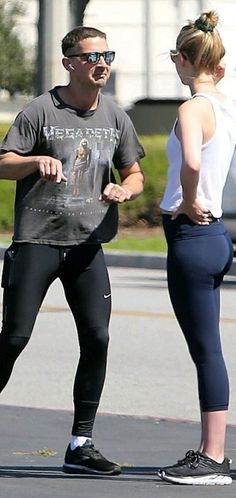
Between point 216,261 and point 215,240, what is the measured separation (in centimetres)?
8

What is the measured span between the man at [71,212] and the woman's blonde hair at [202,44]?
44 cm

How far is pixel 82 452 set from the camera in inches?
245

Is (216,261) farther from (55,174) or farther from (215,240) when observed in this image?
(55,174)

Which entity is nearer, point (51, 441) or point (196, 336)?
point (196, 336)

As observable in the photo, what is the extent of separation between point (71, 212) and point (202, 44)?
0.86 m

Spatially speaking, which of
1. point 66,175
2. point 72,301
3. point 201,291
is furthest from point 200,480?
point 66,175

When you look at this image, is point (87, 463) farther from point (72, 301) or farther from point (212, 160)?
point (212, 160)

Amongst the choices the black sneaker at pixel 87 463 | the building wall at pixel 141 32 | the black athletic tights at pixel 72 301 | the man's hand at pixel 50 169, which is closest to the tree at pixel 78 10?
the black athletic tights at pixel 72 301

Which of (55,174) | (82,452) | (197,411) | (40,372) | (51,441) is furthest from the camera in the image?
(40,372)

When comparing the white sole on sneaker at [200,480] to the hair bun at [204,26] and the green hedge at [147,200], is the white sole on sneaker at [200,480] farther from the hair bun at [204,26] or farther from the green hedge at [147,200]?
the green hedge at [147,200]

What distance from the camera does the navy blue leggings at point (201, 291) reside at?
594 cm

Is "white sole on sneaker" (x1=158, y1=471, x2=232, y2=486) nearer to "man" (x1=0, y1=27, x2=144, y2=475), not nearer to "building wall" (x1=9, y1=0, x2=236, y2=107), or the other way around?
"man" (x1=0, y1=27, x2=144, y2=475)

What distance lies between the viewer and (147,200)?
71.1 ft

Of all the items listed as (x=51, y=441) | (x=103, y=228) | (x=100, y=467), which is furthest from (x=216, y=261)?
(x=51, y=441)
